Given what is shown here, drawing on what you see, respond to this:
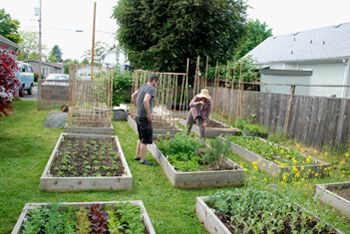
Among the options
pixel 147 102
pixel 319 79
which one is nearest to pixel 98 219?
pixel 147 102

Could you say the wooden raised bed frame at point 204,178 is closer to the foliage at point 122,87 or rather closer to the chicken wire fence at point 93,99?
the chicken wire fence at point 93,99

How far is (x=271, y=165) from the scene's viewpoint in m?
5.71

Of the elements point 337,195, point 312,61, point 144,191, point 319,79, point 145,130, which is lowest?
point 144,191

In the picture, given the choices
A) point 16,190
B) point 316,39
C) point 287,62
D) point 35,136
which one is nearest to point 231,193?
point 16,190

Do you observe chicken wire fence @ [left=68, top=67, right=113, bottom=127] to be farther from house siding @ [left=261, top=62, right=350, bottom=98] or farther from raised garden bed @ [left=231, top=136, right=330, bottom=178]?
house siding @ [left=261, top=62, right=350, bottom=98]

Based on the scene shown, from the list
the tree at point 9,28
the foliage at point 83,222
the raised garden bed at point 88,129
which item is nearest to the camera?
the foliage at point 83,222

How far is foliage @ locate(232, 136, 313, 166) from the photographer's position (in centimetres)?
626

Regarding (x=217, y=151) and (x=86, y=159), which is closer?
(x=217, y=151)

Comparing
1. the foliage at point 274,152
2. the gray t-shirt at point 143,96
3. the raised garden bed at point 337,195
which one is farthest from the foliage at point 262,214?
the gray t-shirt at point 143,96

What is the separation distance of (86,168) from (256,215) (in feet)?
10.4

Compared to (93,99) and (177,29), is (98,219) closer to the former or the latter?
(93,99)

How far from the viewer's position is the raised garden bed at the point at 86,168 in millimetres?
4684

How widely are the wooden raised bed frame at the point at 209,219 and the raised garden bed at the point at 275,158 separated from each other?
5.71ft

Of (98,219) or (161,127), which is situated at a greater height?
(161,127)
